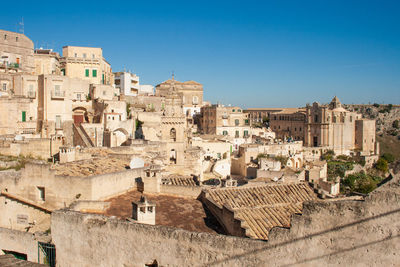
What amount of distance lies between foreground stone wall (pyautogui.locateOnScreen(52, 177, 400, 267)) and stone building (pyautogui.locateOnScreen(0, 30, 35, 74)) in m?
34.1

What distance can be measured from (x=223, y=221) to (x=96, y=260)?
421 centimetres

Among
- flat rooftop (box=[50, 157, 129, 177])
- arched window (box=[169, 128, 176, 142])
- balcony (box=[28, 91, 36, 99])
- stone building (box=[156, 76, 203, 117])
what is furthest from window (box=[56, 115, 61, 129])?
stone building (box=[156, 76, 203, 117])

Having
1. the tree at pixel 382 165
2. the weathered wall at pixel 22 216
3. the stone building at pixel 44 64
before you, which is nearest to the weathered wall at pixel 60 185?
the weathered wall at pixel 22 216

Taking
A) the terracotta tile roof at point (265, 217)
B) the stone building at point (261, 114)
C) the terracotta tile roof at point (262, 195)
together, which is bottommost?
the terracotta tile roof at point (265, 217)

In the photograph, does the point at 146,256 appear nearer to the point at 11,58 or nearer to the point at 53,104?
the point at 53,104

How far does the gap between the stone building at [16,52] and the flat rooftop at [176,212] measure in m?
30.1

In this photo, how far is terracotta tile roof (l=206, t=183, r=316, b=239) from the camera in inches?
480

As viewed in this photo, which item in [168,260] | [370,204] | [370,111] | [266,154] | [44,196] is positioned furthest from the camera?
[370,111]

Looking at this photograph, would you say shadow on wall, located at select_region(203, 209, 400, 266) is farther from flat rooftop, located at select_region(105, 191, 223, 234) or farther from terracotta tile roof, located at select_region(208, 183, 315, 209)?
terracotta tile roof, located at select_region(208, 183, 315, 209)

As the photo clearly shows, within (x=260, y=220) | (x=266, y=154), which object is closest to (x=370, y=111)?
(x=266, y=154)

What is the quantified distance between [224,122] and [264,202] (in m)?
44.3

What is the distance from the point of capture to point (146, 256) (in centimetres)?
862

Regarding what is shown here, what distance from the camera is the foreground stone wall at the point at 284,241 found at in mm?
6262

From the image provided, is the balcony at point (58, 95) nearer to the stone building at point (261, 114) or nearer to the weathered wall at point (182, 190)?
the weathered wall at point (182, 190)
